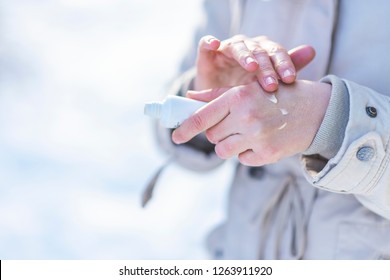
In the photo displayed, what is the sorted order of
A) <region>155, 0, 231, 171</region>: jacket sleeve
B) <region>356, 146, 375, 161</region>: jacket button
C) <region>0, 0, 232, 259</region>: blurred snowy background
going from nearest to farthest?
<region>356, 146, 375, 161</region>: jacket button, <region>155, 0, 231, 171</region>: jacket sleeve, <region>0, 0, 232, 259</region>: blurred snowy background

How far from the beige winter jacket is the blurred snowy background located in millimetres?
348

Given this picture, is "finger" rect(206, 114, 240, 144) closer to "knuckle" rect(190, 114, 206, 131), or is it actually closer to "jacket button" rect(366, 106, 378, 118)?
"knuckle" rect(190, 114, 206, 131)

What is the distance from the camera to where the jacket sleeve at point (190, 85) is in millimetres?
920

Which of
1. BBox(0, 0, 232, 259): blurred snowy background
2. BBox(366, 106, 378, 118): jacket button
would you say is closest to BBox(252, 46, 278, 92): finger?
BBox(366, 106, 378, 118): jacket button

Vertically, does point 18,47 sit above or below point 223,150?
below

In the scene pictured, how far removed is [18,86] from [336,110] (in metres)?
1.11

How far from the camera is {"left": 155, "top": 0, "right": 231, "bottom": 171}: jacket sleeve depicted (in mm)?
920

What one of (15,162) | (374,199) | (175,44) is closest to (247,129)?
(374,199)

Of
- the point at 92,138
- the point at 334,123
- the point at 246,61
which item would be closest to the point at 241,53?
the point at 246,61

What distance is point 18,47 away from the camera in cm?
171

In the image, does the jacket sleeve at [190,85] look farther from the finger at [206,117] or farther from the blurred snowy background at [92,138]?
the blurred snowy background at [92,138]

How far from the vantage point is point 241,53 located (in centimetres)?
71
